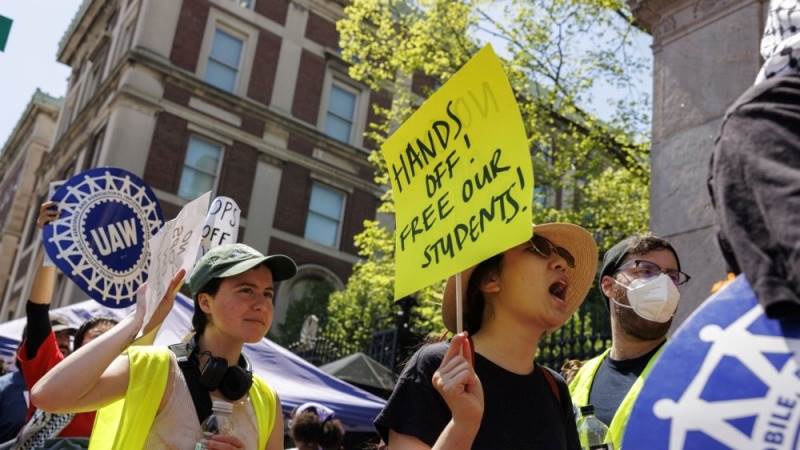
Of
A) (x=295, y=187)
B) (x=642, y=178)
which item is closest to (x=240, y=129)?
(x=295, y=187)

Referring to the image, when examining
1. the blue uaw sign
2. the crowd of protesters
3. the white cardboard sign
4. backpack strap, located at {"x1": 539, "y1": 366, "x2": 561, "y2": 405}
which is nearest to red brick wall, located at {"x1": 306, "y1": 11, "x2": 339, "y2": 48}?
the blue uaw sign

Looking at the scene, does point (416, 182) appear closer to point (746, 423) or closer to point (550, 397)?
point (550, 397)

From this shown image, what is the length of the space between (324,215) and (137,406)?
2187 centimetres

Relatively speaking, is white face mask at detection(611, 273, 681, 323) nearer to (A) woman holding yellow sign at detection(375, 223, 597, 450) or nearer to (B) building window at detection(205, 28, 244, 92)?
(A) woman holding yellow sign at detection(375, 223, 597, 450)

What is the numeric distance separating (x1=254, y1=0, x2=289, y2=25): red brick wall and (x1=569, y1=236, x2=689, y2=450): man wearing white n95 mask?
73.8 ft

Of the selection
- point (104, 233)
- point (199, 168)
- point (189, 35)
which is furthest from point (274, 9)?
point (104, 233)

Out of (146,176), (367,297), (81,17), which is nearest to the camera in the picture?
(367,297)

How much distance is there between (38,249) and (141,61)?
30.3 feet

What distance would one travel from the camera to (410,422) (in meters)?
1.99

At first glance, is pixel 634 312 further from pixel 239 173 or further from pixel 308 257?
pixel 308 257

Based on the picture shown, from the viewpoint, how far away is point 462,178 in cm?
207

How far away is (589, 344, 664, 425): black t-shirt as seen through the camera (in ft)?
9.45

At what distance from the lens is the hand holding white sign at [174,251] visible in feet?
8.73

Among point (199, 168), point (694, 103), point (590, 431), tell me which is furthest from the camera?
point (199, 168)
